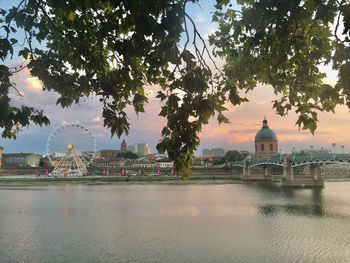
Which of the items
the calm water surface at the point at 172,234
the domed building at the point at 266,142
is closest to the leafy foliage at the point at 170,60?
the calm water surface at the point at 172,234

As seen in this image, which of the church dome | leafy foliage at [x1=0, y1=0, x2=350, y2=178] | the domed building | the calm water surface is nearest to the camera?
leafy foliage at [x1=0, y1=0, x2=350, y2=178]

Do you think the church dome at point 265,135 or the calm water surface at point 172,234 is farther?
the church dome at point 265,135

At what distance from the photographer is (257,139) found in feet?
494

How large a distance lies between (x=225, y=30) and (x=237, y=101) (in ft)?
10.9

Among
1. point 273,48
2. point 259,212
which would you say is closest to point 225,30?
point 273,48

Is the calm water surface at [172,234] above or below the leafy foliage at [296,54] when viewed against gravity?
below

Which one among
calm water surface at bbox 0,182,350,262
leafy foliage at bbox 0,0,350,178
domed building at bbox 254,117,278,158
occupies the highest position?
domed building at bbox 254,117,278,158

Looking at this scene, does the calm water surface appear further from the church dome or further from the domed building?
the church dome

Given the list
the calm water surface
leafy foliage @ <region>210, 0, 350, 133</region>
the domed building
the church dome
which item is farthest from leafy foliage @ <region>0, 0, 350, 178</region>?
the church dome

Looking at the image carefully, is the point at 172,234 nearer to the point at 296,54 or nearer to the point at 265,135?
the point at 296,54

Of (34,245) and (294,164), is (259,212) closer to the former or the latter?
(34,245)

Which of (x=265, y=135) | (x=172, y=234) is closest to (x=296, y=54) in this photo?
(x=172, y=234)

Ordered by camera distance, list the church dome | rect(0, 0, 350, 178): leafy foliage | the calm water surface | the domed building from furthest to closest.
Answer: the church dome → the domed building → the calm water surface → rect(0, 0, 350, 178): leafy foliage

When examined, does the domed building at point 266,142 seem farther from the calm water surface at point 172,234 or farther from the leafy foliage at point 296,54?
the leafy foliage at point 296,54
